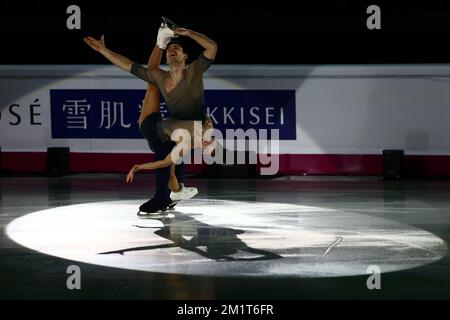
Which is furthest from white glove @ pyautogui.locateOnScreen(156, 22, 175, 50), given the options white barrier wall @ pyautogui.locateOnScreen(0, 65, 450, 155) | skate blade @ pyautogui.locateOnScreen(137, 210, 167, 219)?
white barrier wall @ pyautogui.locateOnScreen(0, 65, 450, 155)

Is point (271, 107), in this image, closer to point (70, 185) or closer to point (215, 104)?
point (215, 104)

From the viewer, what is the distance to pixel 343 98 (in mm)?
15352

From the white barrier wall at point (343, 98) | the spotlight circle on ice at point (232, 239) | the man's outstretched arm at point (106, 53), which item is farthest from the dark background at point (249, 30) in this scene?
the man's outstretched arm at point (106, 53)

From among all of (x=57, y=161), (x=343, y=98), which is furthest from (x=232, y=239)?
(x=57, y=161)

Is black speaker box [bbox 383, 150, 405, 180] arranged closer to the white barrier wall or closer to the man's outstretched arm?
the white barrier wall

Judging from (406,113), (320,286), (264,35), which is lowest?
(320,286)

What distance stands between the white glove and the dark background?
19.0 ft

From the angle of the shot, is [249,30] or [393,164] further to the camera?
[249,30]

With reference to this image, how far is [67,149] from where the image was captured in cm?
1611

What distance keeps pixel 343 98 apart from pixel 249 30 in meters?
3.46

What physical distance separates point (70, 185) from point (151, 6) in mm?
4758

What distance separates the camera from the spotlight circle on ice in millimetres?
9664

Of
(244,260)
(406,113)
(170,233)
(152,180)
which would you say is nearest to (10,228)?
(170,233)

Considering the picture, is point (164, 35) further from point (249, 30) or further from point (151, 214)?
point (249, 30)
